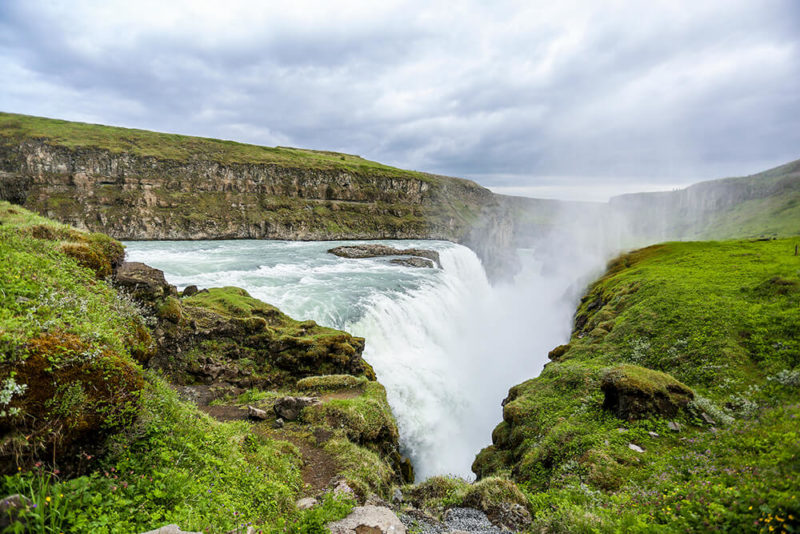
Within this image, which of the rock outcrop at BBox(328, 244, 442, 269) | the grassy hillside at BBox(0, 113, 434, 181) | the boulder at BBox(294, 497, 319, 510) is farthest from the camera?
the grassy hillside at BBox(0, 113, 434, 181)

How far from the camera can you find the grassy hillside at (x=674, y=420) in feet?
15.5

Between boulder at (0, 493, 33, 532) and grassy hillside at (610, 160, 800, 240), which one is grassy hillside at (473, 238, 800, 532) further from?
grassy hillside at (610, 160, 800, 240)

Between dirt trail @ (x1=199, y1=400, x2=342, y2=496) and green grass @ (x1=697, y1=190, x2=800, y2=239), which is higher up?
A: green grass @ (x1=697, y1=190, x2=800, y2=239)

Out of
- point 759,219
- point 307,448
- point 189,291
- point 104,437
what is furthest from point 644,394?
point 759,219

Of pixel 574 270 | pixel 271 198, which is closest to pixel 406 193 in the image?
pixel 271 198

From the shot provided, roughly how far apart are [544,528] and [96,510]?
266 inches

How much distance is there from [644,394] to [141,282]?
16.1 meters

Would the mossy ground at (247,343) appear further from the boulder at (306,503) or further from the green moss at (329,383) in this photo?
the boulder at (306,503)

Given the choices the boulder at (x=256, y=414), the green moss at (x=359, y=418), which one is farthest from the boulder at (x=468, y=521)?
the boulder at (x=256, y=414)

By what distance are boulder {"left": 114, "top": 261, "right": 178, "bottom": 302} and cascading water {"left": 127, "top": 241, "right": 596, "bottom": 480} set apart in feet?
35.2

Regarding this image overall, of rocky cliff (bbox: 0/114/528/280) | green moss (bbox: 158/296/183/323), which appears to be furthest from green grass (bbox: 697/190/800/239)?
green moss (bbox: 158/296/183/323)

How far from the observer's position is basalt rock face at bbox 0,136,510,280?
68000 mm

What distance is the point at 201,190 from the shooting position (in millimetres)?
83562

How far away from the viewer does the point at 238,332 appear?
47.7 feet
